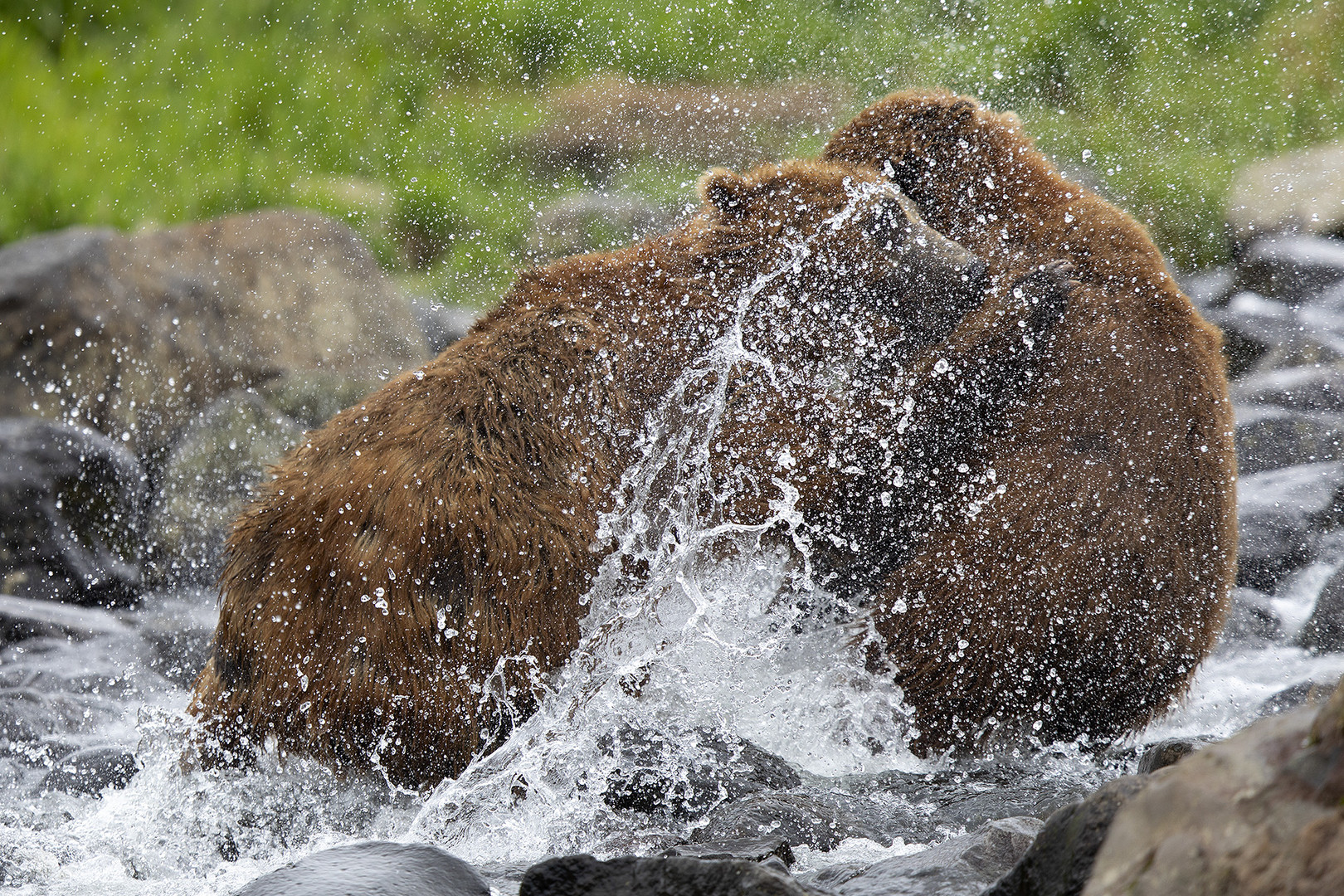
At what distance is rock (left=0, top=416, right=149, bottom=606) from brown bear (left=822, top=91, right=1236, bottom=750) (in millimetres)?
3891

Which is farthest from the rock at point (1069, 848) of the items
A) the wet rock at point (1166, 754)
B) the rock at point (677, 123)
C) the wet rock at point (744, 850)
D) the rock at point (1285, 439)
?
the rock at point (677, 123)

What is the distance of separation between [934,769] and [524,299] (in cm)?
170

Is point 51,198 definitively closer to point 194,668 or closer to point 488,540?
point 194,668

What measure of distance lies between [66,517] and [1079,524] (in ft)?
14.8

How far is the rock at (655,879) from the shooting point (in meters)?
1.93

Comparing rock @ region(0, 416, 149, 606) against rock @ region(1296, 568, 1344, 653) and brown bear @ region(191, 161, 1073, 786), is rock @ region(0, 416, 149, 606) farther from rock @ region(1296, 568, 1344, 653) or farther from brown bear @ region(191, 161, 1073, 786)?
rock @ region(1296, 568, 1344, 653)

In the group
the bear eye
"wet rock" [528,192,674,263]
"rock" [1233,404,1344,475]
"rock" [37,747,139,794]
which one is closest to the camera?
the bear eye

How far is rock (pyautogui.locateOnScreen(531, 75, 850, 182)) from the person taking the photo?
8.75m

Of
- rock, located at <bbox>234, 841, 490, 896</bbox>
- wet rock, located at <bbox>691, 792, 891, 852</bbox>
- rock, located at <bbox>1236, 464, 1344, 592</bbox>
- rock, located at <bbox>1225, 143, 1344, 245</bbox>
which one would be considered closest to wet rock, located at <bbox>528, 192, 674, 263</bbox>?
rock, located at <bbox>1225, 143, 1344, 245</bbox>

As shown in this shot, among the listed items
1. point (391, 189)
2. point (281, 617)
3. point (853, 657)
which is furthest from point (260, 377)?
point (853, 657)

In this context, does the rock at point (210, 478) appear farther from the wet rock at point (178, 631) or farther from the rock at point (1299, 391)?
the rock at point (1299, 391)

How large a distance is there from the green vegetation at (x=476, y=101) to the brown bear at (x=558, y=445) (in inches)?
205

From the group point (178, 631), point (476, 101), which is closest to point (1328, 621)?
point (178, 631)

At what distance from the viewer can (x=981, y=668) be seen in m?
3.21
